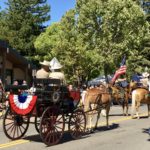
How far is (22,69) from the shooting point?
120ft

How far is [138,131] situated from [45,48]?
109 ft

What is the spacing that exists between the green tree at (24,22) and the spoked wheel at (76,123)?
4135 cm

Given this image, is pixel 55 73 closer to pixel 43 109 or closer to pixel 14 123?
pixel 43 109

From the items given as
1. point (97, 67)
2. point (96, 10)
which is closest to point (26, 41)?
point (97, 67)

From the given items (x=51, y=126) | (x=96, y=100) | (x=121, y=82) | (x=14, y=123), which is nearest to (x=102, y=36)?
(x=121, y=82)

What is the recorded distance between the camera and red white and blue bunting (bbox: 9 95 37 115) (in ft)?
38.4

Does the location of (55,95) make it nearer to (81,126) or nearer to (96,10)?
(81,126)

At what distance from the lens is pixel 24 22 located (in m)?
55.9

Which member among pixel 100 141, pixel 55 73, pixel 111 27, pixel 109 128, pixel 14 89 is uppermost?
pixel 111 27

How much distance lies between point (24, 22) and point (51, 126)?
148 ft

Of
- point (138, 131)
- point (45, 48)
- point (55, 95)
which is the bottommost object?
point (138, 131)

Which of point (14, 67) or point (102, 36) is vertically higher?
point (102, 36)

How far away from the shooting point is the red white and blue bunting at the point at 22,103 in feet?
38.4

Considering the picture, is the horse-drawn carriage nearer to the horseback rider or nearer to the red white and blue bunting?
the red white and blue bunting
